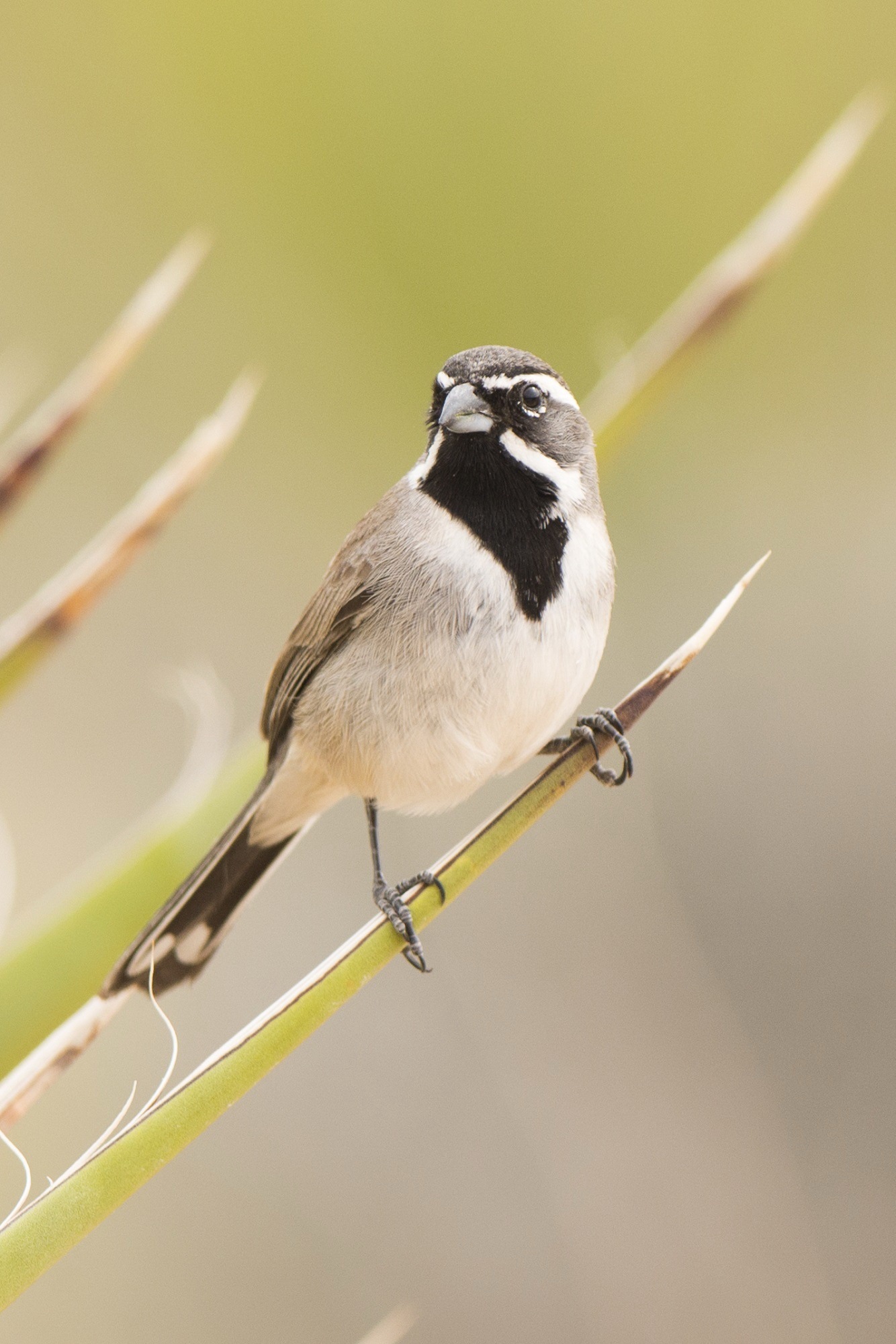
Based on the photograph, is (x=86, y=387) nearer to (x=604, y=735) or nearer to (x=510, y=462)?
(x=510, y=462)

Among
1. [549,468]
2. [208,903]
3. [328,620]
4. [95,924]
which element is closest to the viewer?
[95,924]

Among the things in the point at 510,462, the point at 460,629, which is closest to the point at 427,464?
the point at 510,462

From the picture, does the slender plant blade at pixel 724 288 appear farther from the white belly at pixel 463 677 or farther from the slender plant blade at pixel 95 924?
the slender plant blade at pixel 95 924

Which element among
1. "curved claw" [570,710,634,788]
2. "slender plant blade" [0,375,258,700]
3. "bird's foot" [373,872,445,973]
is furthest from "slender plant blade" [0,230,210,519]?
"curved claw" [570,710,634,788]

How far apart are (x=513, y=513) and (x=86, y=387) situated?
Result: 796 mm

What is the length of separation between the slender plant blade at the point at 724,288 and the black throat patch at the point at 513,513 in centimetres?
16

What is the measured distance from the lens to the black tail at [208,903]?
240 centimetres

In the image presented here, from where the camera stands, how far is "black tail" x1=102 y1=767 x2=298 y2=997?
2.40 metres

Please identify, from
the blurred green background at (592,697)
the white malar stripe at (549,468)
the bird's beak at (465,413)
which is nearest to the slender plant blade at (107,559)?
the bird's beak at (465,413)

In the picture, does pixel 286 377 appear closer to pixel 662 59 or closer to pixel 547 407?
pixel 662 59

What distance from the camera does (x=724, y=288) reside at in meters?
2.25

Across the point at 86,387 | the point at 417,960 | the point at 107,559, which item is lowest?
the point at 417,960

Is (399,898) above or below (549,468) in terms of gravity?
below

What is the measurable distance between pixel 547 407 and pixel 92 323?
3.48m
